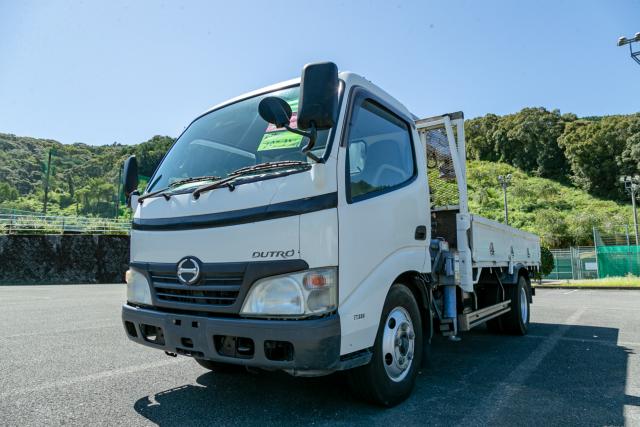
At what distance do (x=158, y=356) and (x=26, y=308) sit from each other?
6.14m

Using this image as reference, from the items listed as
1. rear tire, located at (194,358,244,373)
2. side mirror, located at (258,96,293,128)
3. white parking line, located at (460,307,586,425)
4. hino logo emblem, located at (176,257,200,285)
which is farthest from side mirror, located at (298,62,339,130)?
rear tire, located at (194,358,244,373)

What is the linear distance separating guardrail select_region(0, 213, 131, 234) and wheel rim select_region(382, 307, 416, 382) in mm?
23549

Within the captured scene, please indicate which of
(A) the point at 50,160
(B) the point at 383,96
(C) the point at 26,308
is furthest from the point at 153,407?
(A) the point at 50,160

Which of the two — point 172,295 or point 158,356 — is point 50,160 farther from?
point 172,295

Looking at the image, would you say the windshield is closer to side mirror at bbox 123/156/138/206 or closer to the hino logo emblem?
side mirror at bbox 123/156/138/206

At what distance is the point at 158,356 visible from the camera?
4871 mm

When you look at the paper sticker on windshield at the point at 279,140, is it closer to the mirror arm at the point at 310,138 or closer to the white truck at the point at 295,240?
the white truck at the point at 295,240

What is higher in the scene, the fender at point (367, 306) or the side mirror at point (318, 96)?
the side mirror at point (318, 96)

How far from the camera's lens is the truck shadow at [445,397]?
2984 mm

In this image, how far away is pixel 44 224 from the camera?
2573 centimetres

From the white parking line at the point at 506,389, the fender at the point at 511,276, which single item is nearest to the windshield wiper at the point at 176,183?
the white parking line at the point at 506,389

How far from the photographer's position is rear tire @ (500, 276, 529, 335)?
6.39 meters

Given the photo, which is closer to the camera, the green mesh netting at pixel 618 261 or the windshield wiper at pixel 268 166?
the windshield wiper at pixel 268 166

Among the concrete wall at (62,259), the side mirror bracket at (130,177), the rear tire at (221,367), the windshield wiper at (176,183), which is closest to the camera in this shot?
the windshield wiper at (176,183)
